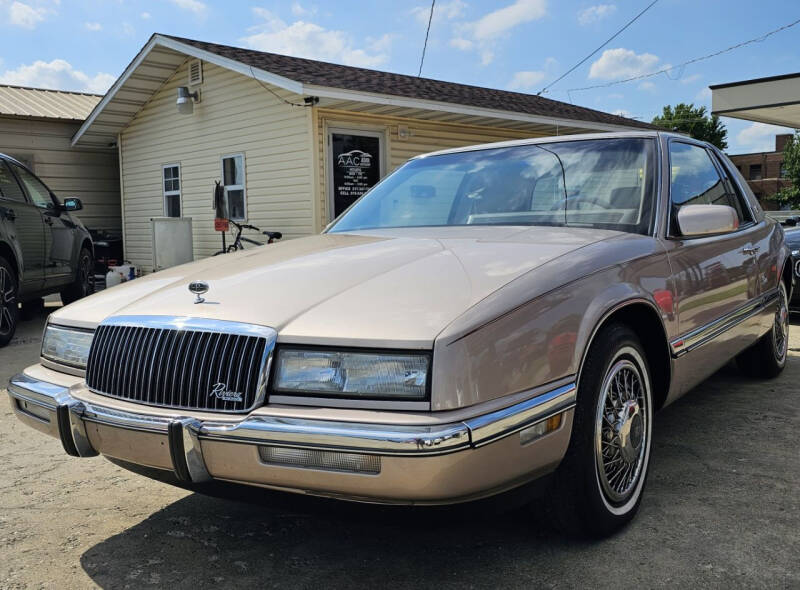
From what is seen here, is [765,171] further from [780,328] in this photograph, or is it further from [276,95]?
[780,328]

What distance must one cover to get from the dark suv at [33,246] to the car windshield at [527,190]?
182 inches

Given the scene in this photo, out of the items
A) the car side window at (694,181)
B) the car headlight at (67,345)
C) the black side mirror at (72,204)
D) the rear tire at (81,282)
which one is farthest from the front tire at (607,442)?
the rear tire at (81,282)

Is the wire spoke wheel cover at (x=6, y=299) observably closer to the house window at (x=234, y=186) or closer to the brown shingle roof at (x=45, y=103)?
the house window at (x=234, y=186)

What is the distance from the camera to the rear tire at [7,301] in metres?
6.92

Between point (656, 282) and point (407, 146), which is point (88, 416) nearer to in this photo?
point (656, 282)

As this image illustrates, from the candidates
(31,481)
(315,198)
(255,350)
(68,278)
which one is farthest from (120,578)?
(315,198)

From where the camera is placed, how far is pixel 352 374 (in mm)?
2043

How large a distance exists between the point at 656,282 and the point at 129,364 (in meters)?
2.01

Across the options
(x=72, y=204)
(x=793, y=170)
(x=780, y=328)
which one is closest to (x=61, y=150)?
(x=72, y=204)

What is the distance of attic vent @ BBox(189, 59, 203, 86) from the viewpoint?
12.7 meters

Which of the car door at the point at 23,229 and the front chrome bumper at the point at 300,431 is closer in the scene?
the front chrome bumper at the point at 300,431

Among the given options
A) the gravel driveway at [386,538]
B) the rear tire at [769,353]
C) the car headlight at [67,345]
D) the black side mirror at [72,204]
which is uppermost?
the black side mirror at [72,204]

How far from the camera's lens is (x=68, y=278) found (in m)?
8.73

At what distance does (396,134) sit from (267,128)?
81.0 inches
